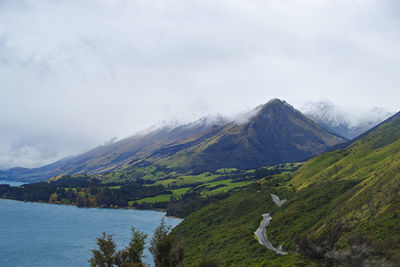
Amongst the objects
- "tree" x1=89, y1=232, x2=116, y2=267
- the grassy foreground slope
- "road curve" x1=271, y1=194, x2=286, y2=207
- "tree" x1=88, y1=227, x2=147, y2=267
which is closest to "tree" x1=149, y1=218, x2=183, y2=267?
"tree" x1=88, y1=227, x2=147, y2=267

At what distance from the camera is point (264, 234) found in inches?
4756

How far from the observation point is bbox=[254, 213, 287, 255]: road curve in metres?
98.8

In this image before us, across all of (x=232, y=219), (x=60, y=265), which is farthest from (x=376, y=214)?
(x=60, y=265)

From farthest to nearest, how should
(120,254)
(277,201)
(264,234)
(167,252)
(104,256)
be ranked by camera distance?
(277,201)
(264,234)
(104,256)
(120,254)
(167,252)

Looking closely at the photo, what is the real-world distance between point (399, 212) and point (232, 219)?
100086 millimetres

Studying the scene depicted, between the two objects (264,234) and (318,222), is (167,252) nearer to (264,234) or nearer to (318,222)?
(318,222)

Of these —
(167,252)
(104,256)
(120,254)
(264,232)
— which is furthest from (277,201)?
(167,252)

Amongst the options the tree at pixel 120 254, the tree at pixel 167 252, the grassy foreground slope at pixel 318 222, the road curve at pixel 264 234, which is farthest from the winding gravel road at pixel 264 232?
the tree at pixel 120 254

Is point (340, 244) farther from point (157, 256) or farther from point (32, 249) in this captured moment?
point (32, 249)

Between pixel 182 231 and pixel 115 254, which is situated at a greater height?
pixel 115 254

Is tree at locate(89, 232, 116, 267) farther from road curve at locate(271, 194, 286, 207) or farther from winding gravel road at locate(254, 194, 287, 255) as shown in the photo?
road curve at locate(271, 194, 286, 207)

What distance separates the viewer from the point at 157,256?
192 feet

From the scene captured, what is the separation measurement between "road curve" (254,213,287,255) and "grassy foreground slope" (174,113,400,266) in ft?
7.82

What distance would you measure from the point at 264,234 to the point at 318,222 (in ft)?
82.2
